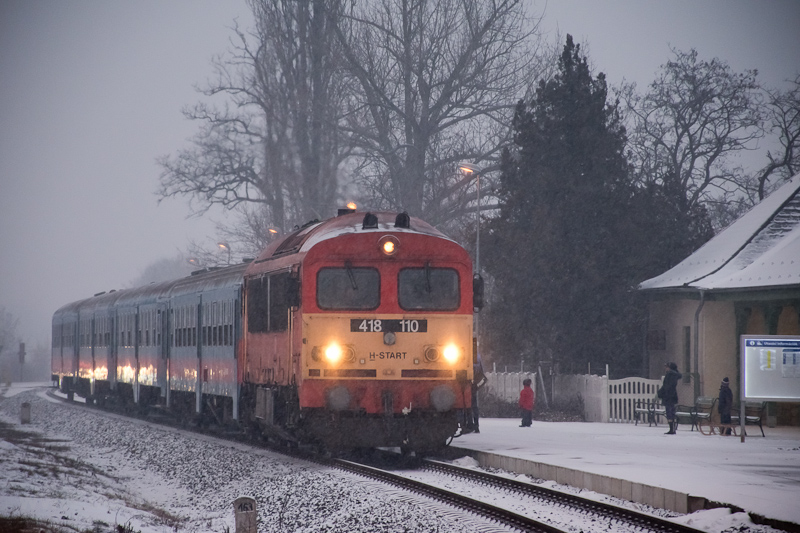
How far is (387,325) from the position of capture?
15.5 metres

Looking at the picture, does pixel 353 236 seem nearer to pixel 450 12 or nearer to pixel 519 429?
pixel 519 429

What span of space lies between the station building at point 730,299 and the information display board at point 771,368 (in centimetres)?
472

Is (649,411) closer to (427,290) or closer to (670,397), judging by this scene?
(670,397)

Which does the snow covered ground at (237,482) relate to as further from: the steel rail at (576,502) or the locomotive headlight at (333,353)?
the locomotive headlight at (333,353)

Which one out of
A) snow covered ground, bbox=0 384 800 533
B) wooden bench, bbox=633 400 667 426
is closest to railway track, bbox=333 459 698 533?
snow covered ground, bbox=0 384 800 533

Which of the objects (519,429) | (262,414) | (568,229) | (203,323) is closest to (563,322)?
(568,229)

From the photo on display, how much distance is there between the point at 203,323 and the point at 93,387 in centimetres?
1569

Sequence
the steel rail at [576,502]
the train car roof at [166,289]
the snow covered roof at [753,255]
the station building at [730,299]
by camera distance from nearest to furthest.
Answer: the steel rail at [576,502], the train car roof at [166,289], the snow covered roof at [753,255], the station building at [730,299]

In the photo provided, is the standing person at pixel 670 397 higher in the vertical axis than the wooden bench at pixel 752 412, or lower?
higher

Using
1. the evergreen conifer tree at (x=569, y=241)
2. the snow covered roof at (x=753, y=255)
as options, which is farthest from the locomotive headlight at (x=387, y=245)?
the evergreen conifer tree at (x=569, y=241)

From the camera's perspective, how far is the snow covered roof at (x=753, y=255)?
24.8 m

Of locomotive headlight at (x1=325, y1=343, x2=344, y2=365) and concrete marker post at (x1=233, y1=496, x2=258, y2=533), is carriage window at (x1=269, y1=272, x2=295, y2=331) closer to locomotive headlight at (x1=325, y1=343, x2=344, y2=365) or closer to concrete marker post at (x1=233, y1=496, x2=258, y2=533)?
locomotive headlight at (x1=325, y1=343, x2=344, y2=365)

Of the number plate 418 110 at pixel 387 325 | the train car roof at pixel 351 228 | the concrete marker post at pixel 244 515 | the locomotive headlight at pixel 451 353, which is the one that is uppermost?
the train car roof at pixel 351 228

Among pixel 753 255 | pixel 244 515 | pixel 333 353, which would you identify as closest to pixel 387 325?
pixel 333 353
